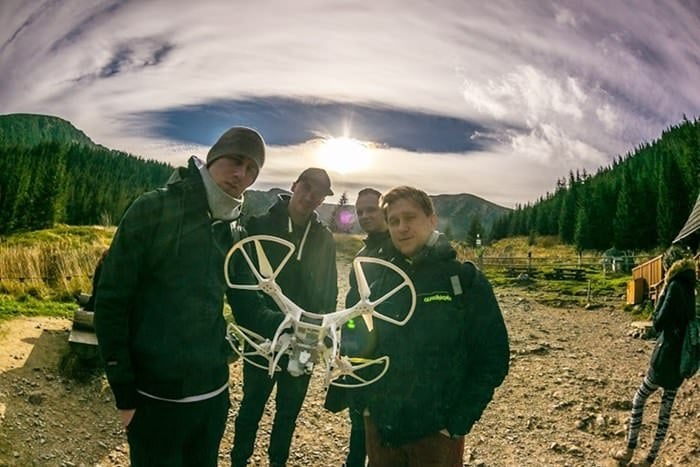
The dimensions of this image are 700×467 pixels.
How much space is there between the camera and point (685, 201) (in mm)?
47281

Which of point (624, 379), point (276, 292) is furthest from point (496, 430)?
point (276, 292)

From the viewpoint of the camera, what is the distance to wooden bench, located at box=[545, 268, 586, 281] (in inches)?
1371

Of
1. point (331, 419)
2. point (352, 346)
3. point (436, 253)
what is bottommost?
point (331, 419)

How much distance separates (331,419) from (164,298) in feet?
17.0

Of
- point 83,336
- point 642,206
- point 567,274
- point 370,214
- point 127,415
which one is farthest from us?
point 642,206

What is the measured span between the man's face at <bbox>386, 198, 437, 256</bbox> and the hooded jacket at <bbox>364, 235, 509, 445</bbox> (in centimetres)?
9

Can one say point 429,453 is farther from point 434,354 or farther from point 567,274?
point 567,274

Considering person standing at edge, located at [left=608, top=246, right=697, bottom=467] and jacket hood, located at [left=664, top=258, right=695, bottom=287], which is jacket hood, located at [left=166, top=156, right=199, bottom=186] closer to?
person standing at edge, located at [left=608, top=246, right=697, bottom=467]

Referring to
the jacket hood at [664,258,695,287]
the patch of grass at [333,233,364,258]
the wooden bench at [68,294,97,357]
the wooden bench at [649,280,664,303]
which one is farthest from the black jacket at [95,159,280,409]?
the patch of grass at [333,233,364,258]

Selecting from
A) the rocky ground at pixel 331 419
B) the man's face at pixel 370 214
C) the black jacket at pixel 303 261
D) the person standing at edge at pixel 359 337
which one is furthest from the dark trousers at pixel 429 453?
the rocky ground at pixel 331 419

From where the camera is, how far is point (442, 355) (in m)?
2.65

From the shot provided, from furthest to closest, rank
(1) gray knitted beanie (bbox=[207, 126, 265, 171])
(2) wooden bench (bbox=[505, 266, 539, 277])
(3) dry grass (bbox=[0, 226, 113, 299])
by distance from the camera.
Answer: (2) wooden bench (bbox=[505, 266, 539, 277]) → (3) dry grass (bbox=[0, 226, 113, 299]) → (1) gray knitted beanie (bbox=[207, 126, 265, 171])

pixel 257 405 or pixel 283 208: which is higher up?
pixel 283 208

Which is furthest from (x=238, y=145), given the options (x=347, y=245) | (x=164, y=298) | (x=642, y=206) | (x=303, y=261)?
(x=642, y=206)
